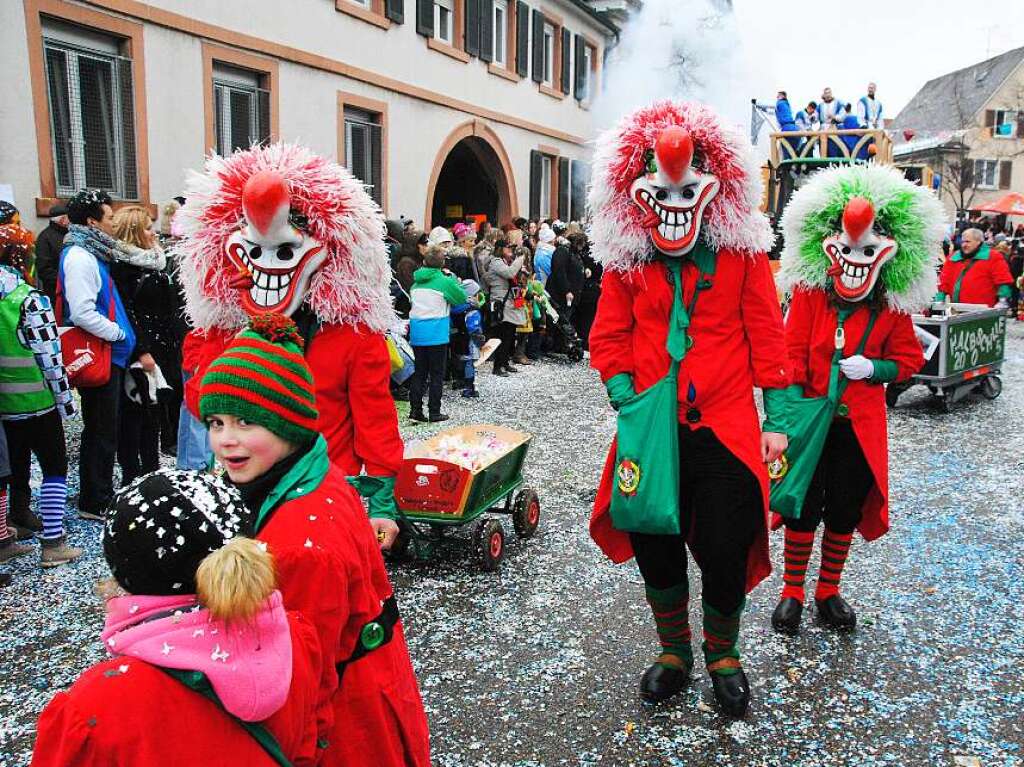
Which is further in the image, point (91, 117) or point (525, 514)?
point (91, 117)

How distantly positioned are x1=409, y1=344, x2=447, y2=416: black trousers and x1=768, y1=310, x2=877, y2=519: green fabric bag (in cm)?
514

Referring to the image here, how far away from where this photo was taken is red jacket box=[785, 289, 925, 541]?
389 centimetres

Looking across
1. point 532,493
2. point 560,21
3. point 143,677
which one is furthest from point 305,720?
point 560,21

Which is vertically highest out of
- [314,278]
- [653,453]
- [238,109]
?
[238,109]

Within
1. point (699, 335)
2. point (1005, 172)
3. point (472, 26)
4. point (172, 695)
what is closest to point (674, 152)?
point (699, 335)

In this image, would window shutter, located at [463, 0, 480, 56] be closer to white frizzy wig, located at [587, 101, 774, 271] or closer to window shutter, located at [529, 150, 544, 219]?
window shutter, located at [529, 150, 544, 219]

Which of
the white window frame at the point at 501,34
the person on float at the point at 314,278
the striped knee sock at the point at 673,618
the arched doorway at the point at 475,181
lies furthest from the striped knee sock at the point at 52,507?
the white window frame at the point at 501,34

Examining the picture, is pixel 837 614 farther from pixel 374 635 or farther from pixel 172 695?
pixel 172 695

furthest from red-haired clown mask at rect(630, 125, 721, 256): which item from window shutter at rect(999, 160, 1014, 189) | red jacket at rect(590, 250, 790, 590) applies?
window shutter at rect(999, 160, 1014, 189)

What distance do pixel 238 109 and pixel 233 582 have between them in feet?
36.5

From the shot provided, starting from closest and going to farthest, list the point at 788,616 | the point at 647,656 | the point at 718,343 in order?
the point at 718,343 → the point at 647,656 → the point at 788,616

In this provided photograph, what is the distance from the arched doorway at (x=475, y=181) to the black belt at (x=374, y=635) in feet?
51.5

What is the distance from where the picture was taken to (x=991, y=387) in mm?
10133

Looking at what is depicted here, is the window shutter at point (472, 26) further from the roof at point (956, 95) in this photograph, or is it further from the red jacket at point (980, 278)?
the roof at point (956, 95)
